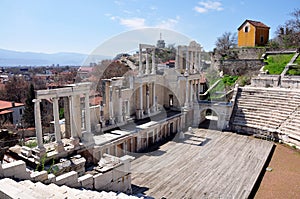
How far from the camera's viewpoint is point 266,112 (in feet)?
60.4

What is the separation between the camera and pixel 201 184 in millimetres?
10164

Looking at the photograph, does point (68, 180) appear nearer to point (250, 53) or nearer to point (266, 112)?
point (266, 112)

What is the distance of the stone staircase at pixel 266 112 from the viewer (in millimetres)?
16641

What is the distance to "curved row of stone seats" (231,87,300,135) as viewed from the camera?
17.3m

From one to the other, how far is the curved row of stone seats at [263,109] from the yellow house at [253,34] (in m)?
13.8

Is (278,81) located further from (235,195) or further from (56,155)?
(56,155)

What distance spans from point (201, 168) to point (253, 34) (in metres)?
25.7

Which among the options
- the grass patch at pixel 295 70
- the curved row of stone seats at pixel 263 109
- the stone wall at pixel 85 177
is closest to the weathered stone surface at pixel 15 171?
the stone wall at pixel 85 177

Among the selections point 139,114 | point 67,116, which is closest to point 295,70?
point 139,114

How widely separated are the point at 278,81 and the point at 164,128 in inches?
513

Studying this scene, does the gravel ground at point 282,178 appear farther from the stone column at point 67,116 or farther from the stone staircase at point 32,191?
the stone column at point 67,116

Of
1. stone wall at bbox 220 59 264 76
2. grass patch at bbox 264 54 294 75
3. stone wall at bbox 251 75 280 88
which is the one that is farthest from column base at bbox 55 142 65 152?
stone wall at bbox 220 59 264 76

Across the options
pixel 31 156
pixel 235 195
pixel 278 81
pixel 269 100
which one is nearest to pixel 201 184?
pixel 235 195

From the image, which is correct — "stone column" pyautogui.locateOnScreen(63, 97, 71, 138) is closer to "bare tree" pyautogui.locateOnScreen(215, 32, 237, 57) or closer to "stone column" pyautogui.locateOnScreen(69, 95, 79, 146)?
"stone column" pyautogui.locateOnScreen(69, 95, 79, 146)
